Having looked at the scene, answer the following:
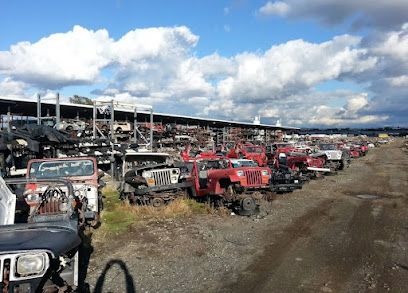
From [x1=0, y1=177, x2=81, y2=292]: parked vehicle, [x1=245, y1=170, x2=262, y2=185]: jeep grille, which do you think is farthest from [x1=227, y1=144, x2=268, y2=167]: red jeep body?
[x1=0, y1=177, x2=81, y2=292]: parked vehicle

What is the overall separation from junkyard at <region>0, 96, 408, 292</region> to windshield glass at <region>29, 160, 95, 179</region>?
0.12 feet

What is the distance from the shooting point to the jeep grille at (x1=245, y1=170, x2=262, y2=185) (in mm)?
13367

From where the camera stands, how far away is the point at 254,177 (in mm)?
13500

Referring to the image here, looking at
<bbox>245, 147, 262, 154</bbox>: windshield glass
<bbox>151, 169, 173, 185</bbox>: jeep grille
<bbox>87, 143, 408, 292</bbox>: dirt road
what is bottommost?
<bbox>87, 143, 408, 292</bbox>: dirt road

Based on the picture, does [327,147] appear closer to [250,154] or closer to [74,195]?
[250,154]

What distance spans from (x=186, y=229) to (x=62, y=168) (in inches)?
158

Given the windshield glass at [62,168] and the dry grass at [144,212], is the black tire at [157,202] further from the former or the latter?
the windshield glass at [62,168]

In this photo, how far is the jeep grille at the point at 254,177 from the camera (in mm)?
13367

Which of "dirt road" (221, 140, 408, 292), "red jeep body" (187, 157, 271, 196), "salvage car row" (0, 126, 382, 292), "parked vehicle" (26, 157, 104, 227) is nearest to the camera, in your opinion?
"salvage car row" (0, 126, 382, 292)

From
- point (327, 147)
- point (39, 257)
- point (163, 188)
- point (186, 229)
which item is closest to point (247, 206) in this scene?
point (186, 229)

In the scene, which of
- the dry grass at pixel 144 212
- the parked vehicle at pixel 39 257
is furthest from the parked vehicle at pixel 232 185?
the parked vehicle at pixel 39 257

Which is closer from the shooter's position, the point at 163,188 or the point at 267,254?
the point at 267,254

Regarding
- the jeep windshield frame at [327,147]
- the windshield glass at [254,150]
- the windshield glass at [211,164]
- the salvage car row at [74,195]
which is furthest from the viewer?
the jeep windshield frame at [327,147]

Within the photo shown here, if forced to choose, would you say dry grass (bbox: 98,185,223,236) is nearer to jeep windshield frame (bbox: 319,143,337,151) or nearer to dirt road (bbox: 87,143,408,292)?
dirt road (bbox: 87,143,408,292)
